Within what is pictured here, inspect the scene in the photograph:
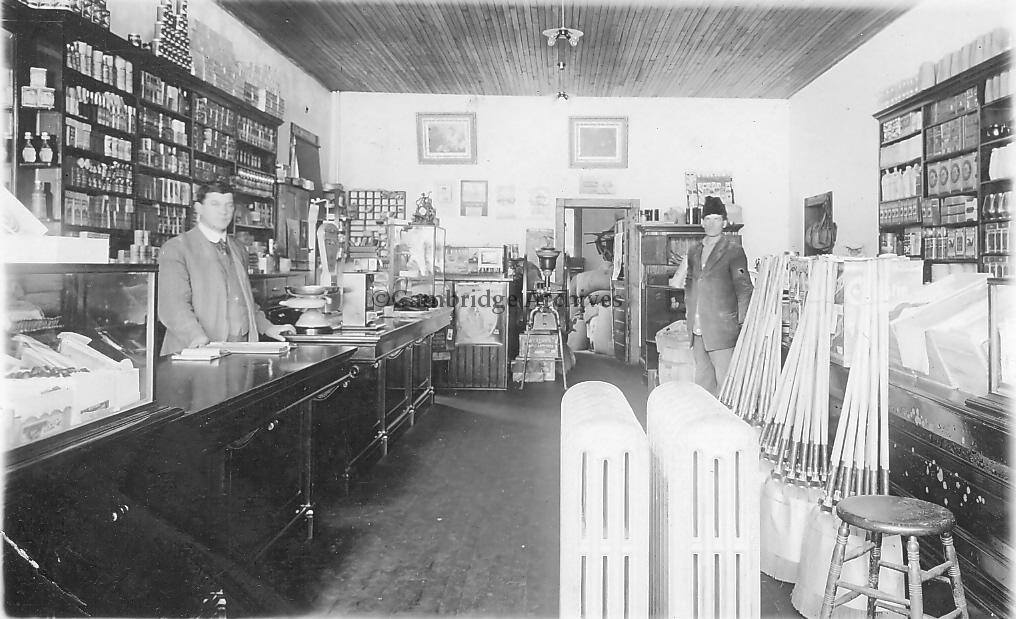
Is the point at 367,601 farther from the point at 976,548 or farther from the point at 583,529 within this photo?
the point at 976,548

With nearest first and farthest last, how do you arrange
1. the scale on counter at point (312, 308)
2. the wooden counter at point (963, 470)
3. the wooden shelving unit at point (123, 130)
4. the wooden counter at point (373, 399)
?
the wooden counter at point (963, 470) → the wooden counter at point (373, 399) → the wooden shelving unit at point (123, 130) → the scale on counter at point (312, 308)

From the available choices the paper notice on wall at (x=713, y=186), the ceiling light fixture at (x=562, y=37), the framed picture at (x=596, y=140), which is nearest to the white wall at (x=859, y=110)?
the paper notice on wall at (x=713, y=186)

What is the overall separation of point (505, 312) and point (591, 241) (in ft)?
16.9

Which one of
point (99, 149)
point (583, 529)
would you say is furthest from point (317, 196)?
point (583, 529)

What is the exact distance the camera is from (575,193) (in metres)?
9.20

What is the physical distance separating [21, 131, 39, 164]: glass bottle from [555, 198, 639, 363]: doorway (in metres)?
6.03

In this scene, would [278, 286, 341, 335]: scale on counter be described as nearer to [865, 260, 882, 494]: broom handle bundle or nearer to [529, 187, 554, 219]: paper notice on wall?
[865, 260, 882, 494]: broom handle bundle

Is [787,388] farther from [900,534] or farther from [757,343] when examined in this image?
[900,534]

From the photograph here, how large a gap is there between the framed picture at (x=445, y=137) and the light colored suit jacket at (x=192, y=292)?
A: 5.54 meters

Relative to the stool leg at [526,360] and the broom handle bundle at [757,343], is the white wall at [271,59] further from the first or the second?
the broom handle bundle at [757,343]

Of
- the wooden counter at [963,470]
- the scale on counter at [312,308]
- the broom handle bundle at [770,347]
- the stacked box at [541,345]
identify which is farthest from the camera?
the stacked box at [541,345]

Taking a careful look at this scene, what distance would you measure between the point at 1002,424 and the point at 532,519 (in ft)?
6.80

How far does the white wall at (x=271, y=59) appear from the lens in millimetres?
5062

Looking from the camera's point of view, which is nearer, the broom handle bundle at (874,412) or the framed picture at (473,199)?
the broom handle bundle at (874,412)
